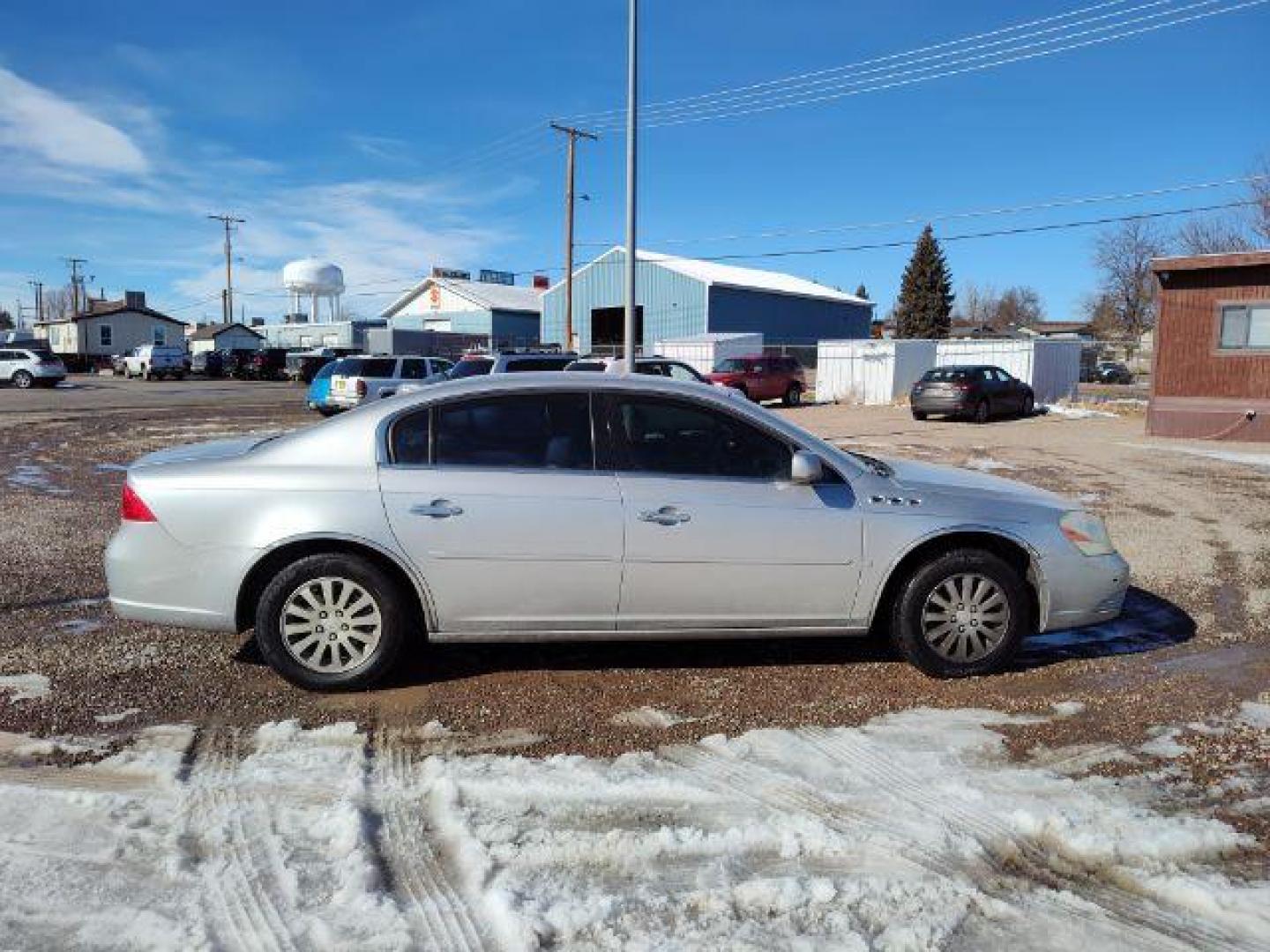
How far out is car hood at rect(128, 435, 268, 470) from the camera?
4.82 meters

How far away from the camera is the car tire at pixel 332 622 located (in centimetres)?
452

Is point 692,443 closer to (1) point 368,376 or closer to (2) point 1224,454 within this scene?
(2) point 1224,454

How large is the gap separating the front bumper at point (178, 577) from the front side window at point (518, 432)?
1.06m

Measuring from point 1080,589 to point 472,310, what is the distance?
197ft

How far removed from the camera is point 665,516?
4574mm

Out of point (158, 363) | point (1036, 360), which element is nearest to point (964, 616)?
point (1036, 360)

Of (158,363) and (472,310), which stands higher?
(472,310)

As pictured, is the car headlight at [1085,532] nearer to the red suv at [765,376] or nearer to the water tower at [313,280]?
the red suv at [765,376]

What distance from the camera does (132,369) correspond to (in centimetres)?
5244

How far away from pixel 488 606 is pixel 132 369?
55.0m

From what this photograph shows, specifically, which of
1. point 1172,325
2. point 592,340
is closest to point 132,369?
point 592,340

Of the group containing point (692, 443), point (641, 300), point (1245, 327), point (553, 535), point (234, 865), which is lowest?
point (234, 865)

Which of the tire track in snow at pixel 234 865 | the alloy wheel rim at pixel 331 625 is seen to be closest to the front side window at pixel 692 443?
the alloy wheel rim at pixel 331 625

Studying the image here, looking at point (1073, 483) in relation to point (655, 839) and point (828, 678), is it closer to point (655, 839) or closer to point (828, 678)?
point (828, 678)
